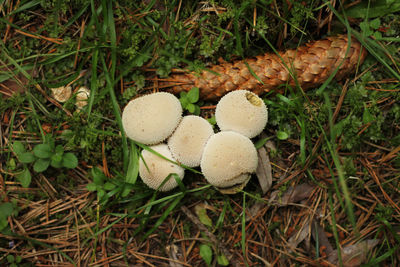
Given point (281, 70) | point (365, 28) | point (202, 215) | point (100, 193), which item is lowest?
point (202, 215)

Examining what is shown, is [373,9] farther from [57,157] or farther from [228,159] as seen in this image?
[57,157]

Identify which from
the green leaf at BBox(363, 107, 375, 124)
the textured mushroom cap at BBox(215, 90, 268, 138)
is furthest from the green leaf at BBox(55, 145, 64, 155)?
the green leaf at BBox(363, 107, 375, 124)

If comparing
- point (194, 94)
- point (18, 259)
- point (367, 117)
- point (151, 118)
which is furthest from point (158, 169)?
point (367, 117)

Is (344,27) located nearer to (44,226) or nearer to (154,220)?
(154,220)

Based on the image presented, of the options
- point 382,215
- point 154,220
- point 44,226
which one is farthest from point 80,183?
point 382,215

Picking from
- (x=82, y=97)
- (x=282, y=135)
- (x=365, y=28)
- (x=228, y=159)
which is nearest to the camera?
(x=228, y=159)

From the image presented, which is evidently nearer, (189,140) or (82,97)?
(189,140)
